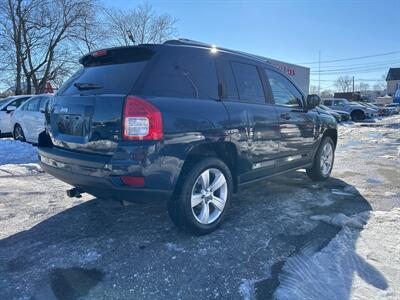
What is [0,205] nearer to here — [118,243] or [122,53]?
[118,243]

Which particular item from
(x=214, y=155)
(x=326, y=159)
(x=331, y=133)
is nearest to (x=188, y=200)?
(x=214, y=155)

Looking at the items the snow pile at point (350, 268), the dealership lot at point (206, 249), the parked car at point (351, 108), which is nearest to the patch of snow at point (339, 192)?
the dealership lot at point (206, 249)

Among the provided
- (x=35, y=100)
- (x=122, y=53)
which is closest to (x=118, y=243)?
(x=122, y=53)

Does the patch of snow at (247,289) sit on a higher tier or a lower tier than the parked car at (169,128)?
lower


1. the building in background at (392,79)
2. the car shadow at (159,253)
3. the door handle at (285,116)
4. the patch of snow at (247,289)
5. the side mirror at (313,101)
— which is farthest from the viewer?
the building in background at (392,79)

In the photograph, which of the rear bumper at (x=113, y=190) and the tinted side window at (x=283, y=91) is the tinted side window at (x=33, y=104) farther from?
the rear bumper at (x=113, y=190)

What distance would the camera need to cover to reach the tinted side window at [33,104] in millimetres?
9602

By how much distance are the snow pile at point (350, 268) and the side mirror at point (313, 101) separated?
→ 206 cm

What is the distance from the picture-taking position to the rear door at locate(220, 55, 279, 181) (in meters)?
3.91

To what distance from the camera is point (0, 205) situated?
4.58 metres

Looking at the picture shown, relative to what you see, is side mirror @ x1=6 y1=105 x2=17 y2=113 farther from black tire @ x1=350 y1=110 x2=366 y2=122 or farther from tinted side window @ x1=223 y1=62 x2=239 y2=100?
black tire @ x1=350 y1=110 x2=366 y2=122

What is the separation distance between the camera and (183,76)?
3.49m

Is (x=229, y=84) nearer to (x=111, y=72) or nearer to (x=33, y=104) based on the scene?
(x=111, y=72)

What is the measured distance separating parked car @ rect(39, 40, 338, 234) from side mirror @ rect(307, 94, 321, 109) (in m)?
1.02
